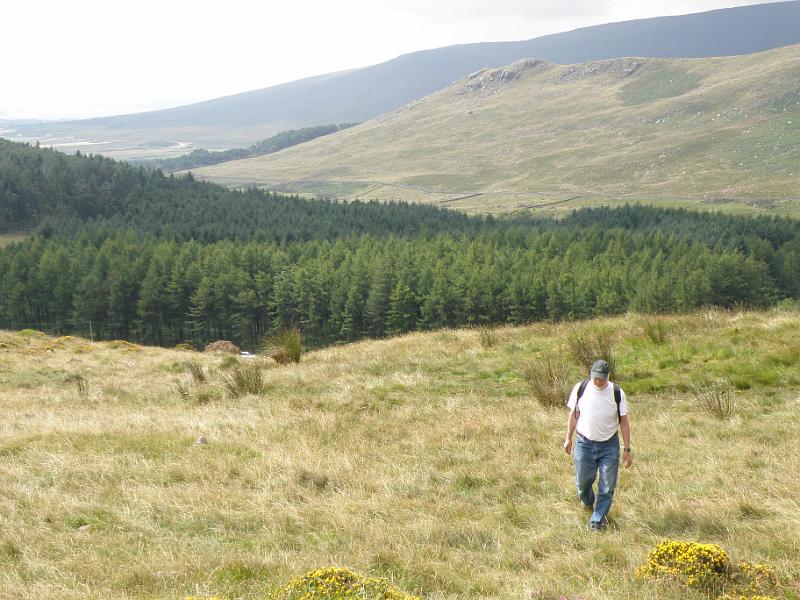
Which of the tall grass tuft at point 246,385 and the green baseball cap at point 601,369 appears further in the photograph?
the tall grass tuft at point 246,385

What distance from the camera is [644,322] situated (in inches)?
773

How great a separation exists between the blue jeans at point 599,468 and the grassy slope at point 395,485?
14.2 inches

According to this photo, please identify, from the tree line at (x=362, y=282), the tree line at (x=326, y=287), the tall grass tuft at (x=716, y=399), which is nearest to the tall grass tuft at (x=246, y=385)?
the tall grass tuft at (x=716, y=399)

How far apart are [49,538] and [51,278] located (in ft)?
293

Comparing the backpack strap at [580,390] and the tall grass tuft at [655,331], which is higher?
the backpack strap at [580,390]

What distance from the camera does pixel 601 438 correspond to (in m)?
7.73

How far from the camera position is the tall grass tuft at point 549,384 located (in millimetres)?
13625

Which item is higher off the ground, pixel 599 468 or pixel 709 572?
pixel 599 468

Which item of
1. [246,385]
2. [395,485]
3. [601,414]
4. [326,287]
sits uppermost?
[601,414]

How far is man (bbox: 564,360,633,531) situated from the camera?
25.1 feet

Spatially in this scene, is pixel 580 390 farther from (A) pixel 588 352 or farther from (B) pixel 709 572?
(A) pixel 588 352

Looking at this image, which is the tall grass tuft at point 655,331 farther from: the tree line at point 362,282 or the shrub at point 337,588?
the tree line at point 362,282

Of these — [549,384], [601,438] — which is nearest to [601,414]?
[601,438]

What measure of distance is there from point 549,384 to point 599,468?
619 cm
